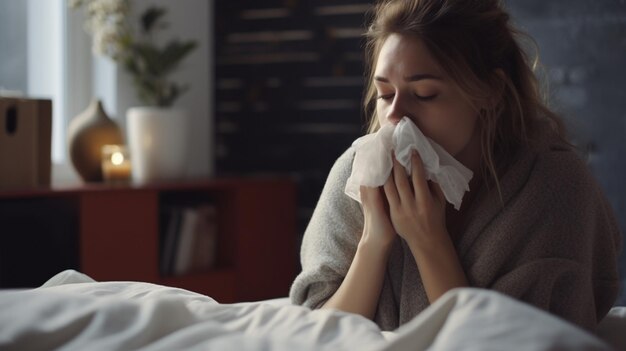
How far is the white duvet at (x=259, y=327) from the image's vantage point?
725mm

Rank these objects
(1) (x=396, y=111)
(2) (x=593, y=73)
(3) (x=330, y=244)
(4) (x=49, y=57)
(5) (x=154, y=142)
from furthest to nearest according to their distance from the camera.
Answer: (4) (x=49, y=57)
(5) (x=154, y=142)
(2) (x=593, y=73)
(3) (x=330, y=244)
(1) (x=396, y=111)

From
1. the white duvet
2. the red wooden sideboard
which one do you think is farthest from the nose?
the red wooden sideboard

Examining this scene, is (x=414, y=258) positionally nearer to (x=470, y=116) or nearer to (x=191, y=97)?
(x=470, y=116)

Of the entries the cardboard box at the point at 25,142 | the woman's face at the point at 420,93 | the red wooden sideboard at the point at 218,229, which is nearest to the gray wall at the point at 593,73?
the red wooden sideboard at the point at 218,229

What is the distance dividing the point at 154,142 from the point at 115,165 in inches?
8.2

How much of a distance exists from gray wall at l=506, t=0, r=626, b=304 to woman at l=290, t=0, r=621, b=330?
1.31 meters

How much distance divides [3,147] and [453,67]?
1.76 metres

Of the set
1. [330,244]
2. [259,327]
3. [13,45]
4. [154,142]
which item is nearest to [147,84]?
[154,142]

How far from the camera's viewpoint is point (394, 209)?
62.2 inches

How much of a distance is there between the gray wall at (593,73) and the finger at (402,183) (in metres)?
1.46

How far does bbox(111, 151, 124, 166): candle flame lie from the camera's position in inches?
121

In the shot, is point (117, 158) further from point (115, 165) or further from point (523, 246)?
point (523, 246)

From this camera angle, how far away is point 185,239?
325cm

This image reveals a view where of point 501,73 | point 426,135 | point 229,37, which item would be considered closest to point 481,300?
point 426,135
